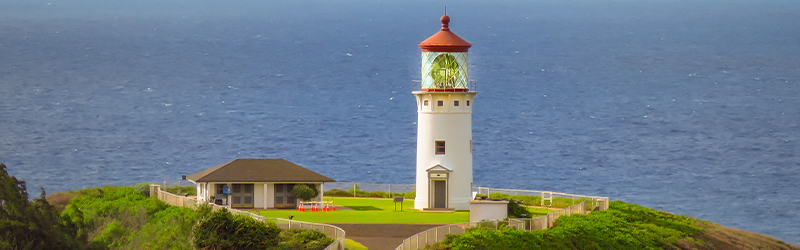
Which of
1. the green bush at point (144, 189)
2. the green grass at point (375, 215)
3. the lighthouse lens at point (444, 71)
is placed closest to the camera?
the green grass at point (375, 215)

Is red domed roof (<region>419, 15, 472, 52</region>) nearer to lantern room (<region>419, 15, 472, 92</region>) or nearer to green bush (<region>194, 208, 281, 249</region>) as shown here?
lantern room (<region>419, 15, 472, 92</region>)

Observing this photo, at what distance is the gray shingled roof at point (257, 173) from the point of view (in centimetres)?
4093

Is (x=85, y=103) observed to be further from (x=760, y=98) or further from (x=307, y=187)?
(x=307, y=187)

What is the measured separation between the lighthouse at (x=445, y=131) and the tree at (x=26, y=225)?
45.4 feet

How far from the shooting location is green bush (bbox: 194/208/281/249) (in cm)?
2883

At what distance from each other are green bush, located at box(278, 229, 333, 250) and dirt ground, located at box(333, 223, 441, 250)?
1.69 m

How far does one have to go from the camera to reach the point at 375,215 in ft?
128

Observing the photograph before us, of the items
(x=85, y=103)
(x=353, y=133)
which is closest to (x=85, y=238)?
(x=353, y=133)

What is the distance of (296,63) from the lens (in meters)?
156

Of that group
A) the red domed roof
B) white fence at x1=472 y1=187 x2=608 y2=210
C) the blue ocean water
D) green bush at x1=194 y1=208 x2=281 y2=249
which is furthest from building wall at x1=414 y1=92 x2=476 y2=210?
the blue ocean water

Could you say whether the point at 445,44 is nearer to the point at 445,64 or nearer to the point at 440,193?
the point at 445,64

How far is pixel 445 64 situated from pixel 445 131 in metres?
2.37

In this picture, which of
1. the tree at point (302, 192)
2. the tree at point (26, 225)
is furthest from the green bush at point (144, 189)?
the tree at point (26, 225)

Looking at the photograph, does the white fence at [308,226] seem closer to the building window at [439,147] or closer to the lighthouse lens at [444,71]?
the building window at [439,147]
